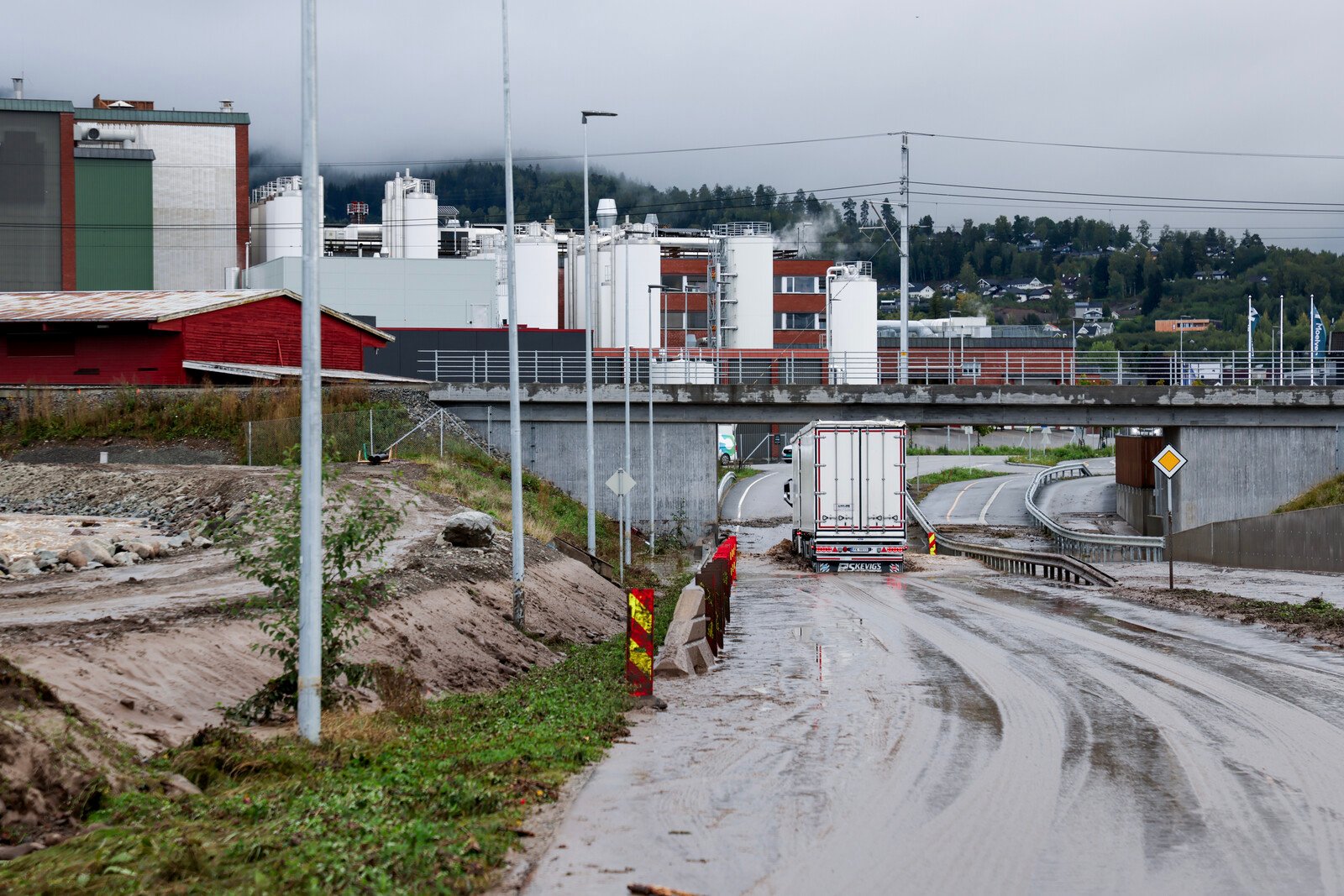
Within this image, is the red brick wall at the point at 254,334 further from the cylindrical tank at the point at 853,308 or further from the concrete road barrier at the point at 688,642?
the cylindrical tank at the point at 853,308

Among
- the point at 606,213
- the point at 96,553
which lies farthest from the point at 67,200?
the point at 96,553

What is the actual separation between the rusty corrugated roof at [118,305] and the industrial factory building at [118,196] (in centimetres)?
2526

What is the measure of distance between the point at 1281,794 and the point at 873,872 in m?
3.73

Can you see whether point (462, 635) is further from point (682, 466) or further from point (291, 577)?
point (682, 466)

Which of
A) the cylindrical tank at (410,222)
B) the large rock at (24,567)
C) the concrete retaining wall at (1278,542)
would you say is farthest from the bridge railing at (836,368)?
the large rock at (24,567)

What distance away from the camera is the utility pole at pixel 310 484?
10.3m

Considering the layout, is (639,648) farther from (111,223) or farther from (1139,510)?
(111,223)

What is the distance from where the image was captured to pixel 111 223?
79.4 m

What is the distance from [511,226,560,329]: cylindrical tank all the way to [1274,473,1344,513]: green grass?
64.8 m

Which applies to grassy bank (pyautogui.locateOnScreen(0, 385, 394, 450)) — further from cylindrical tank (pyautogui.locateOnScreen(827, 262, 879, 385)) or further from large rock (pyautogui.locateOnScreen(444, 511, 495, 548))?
cylindrical tank (pyautogui.locateOnScreen(827, 262, 879, 385))

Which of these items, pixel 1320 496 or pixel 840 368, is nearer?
pixel 1320 496

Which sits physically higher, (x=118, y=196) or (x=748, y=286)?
(x=118, y=196)

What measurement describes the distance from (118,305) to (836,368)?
27.3 metres

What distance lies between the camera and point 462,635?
18016 millimetres
